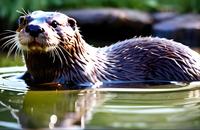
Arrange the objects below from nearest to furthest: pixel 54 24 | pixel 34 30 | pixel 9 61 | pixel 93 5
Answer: pixel 34 30
pixel 54 24
pixel 9 61
pixel 93 5

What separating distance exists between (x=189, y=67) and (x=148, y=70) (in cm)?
35

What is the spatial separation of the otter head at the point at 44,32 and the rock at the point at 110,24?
19.0 ft

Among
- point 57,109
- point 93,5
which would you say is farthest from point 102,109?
point 93,5

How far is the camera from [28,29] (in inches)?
179

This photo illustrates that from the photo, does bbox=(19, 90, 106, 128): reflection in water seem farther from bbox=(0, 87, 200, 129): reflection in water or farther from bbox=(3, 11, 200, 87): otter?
bbox=(3, 11, 200, 87): otter

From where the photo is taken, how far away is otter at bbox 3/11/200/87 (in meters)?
4.65

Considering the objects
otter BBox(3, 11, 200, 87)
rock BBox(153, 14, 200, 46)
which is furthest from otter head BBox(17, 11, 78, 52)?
rock BBox(153, 14, 200, 46)

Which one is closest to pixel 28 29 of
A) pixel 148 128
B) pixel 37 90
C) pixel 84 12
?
pixel 37 90

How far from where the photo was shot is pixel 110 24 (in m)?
10.8

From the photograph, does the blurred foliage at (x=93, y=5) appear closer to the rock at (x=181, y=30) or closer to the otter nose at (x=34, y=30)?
the rock at (x=181, y=30)

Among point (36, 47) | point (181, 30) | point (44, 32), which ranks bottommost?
point (181, 30)

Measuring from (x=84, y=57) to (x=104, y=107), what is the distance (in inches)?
50.6

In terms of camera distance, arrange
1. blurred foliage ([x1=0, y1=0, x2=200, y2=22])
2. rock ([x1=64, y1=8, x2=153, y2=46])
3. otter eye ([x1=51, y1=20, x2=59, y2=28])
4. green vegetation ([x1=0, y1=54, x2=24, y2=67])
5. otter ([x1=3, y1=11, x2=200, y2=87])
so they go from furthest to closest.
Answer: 1. blurred foliage ([x1=0, y1=0, x2=200, y2=22])
2. rock ([x1=64, y1=8, x2=153, y2=46])
3. green vegetation ([x1=0, y1=54, x2=24, y2=67])
4. otter eye ([x1=51, y1=20, x2=59, y2=28])
5. otter ([x1=3, y1=11, x2=200, y2=87])

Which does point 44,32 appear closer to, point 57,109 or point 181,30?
point 57,109
